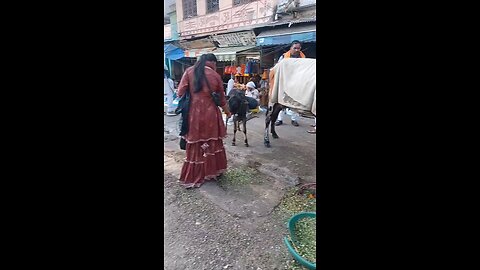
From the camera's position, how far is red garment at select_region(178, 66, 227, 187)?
129 inches

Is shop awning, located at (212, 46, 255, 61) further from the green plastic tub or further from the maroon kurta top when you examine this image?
the green plastic tub

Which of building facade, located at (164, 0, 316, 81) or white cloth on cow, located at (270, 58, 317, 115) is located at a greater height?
building facade, located at (164, 0, 316, 81)

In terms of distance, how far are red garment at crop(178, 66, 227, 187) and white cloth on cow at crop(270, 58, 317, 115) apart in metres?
1.02

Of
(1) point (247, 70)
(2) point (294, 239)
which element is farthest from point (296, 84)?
(1) point (247, 70)

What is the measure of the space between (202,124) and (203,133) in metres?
0.11

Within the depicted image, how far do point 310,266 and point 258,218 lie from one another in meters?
0.82

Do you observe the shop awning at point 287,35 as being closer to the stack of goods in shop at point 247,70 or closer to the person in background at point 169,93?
the stack of goods in shop at point 247,70

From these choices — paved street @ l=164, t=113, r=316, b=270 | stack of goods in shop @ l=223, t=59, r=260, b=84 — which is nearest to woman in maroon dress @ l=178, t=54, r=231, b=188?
paved street @ l=164, t=113, r=316, b=270

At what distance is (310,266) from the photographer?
78.6 inches
